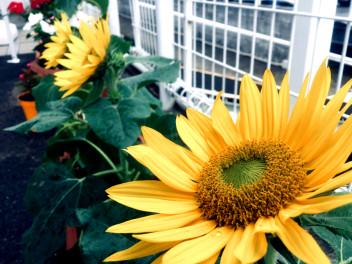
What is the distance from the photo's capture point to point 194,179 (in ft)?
1.45

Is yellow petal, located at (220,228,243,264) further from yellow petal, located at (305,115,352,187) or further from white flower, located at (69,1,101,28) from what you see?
white flower, located at (69,1,101,28)

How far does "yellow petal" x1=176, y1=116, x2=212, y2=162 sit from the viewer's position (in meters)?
0.45

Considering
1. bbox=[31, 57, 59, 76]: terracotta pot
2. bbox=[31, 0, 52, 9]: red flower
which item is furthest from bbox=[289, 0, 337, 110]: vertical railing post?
bbox=[31, 0, 52, 9]: red flower

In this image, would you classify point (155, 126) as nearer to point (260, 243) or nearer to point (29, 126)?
point (29, 126)

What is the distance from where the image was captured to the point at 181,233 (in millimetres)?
340

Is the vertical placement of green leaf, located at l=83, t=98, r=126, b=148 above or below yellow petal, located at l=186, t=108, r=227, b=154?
below

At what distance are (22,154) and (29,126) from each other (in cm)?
140

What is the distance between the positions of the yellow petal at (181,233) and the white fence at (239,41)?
778mm

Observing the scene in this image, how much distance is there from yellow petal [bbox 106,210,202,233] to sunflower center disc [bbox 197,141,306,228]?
29mm

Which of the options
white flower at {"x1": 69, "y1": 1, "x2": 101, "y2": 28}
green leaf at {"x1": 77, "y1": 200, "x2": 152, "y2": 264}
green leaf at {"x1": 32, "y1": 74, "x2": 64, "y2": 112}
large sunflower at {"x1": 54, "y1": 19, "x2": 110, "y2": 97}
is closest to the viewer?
green leaf at {"x1": 77, "y1": 200, "x2": 152, "y2": 264}

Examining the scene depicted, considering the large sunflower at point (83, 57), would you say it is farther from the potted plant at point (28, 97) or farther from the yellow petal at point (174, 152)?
the potted plant at point (28, 97)

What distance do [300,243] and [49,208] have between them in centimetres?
79

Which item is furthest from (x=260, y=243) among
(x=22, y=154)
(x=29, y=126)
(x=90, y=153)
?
(x=22, y=154)

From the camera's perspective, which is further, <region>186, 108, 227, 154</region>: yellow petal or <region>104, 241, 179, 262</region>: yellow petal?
<region>186, 108, 227, 154</region>: yellow petal
